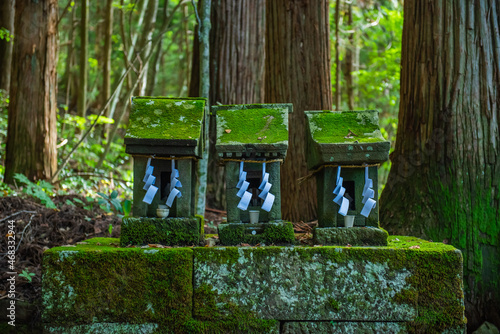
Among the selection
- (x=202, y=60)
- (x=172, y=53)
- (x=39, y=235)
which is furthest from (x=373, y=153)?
(x=172, y=53)

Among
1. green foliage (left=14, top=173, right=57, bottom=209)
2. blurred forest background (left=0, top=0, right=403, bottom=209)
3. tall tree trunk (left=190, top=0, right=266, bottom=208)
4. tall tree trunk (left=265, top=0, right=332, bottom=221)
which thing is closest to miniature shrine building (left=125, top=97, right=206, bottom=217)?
tall tree trunk (left=265, top=0, right=332, bottom=221)

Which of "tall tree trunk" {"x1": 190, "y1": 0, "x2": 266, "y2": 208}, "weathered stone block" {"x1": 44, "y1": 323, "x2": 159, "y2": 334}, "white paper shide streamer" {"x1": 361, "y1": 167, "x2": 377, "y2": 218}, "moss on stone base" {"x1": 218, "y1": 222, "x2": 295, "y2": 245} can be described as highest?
"tall tree trunk" {"x1": 190, "y1": 0, "x2": 266, "y2": 208}

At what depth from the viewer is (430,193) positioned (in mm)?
4070

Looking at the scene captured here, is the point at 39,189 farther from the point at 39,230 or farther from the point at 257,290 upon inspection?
the point at 257,290

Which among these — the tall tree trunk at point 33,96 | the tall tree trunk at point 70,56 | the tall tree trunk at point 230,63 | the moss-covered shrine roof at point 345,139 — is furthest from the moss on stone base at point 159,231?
the tall tree trunk at point 70,56

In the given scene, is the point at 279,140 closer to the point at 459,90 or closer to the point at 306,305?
the point at 306,305

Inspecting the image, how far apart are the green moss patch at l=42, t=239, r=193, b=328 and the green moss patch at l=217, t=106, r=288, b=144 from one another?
2.91ft

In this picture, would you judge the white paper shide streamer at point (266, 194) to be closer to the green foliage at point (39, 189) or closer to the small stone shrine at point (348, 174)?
the small stone shrine at point (348, 174)

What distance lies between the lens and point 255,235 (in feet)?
10.1

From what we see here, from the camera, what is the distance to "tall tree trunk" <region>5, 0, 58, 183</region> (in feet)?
21.4

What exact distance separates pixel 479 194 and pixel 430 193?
1.34ft

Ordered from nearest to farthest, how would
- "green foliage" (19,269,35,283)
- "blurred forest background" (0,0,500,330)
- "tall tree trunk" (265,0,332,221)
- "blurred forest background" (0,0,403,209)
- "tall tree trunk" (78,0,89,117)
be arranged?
"green foliage" (19,269,35,283), "blurred forest background" (0,0,500,330), "tall tree trunk" (265,0,332,221), "blurred forest background" (0,0,403,209), "tall tree trunk" (78,0,89,117)

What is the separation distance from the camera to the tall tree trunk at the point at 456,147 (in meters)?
3.86

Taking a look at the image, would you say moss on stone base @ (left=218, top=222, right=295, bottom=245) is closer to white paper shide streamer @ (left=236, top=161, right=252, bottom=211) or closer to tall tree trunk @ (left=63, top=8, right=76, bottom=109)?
white paper shide streamer @ (left=236, top=161, right=252, bottom=211)
